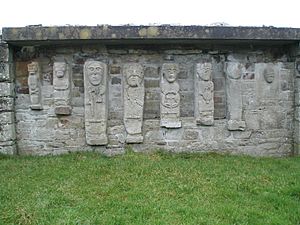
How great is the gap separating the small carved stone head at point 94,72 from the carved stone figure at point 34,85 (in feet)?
2.81

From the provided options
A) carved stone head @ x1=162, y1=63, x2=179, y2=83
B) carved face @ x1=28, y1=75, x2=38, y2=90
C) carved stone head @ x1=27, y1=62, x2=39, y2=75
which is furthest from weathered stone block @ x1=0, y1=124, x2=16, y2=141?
carved stone head @ x1=162, y1=63, x2=179, y2=83

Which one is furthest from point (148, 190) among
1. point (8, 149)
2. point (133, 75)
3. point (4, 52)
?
point (4, 52)

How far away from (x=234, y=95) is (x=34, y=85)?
3.35m

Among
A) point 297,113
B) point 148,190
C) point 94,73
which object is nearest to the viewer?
point 148,190

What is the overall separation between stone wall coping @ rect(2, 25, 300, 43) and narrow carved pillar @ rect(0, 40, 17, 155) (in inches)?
15.2

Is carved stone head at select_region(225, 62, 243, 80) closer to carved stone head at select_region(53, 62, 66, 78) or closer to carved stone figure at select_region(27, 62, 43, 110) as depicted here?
Result: carved stone head at select_region(53, 62, 66, 78)

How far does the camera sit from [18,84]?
6.89 m

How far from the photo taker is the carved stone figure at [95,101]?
6.62 metres

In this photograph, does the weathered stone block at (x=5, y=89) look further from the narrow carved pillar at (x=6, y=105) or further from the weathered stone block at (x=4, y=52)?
the weathered stone block at (x=4, y=52)

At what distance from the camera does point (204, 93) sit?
675 cm

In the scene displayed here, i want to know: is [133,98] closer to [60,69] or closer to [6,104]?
[60,69]

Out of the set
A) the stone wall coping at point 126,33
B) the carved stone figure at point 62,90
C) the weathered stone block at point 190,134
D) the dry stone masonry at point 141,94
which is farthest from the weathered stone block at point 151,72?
the carved stone figure at point 62,90

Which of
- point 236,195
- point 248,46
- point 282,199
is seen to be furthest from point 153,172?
point 248,46

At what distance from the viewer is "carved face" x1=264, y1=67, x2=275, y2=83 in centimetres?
692
